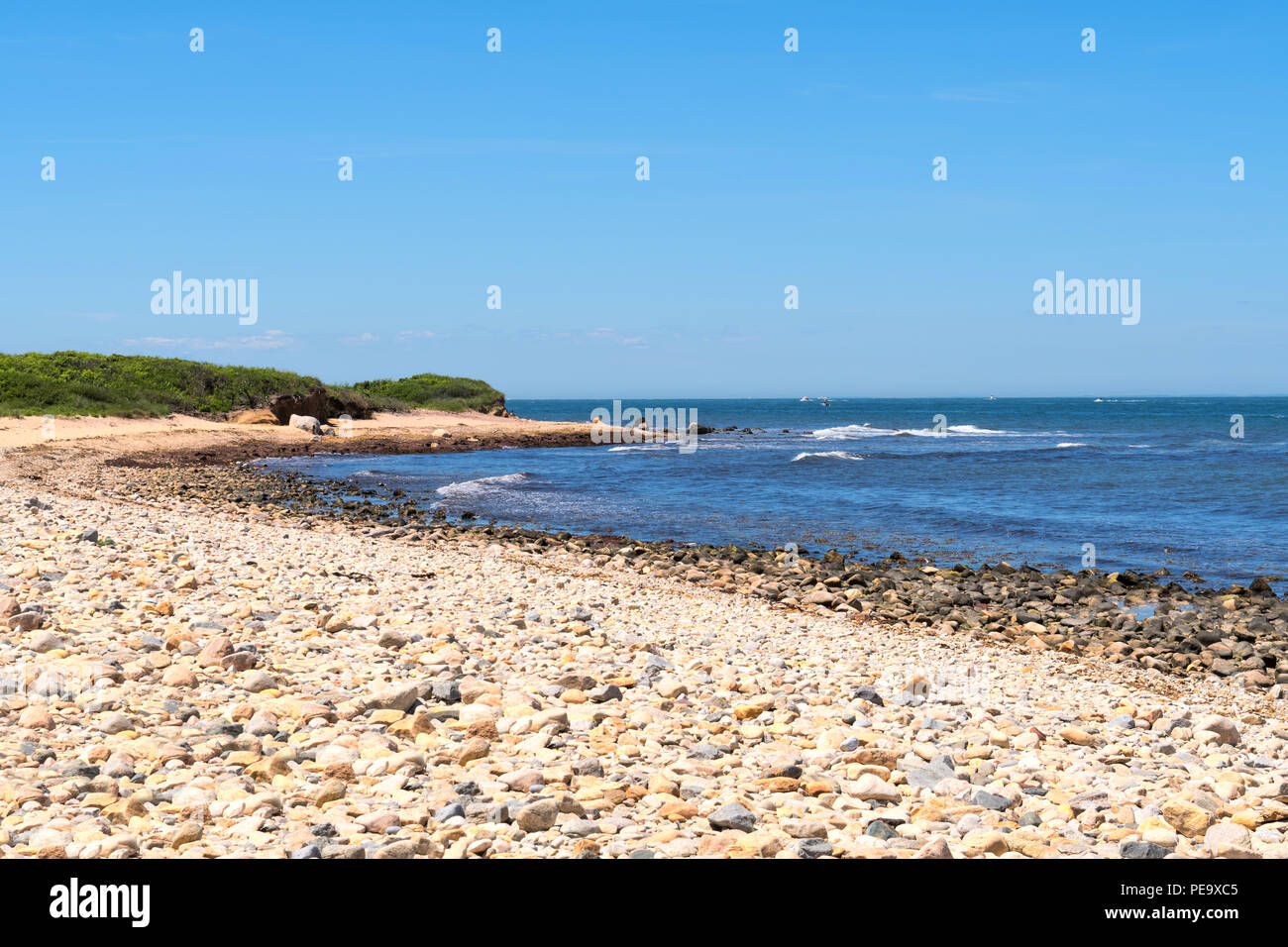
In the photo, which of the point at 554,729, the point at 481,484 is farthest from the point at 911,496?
the point at 554,729

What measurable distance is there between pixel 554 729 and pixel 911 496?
2371 centimetres

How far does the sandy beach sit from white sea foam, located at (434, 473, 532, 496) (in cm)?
1705

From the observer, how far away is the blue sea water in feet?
62.6

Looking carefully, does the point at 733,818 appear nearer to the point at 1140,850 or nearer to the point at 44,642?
the point at 1140,850

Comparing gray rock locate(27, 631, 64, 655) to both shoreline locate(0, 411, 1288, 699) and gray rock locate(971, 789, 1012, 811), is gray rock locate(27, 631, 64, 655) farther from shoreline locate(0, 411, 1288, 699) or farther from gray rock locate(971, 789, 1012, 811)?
shoreline locate(0, 411, 1288, 699)

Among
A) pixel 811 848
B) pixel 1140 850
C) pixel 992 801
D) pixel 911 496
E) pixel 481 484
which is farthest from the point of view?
pixel 481 484

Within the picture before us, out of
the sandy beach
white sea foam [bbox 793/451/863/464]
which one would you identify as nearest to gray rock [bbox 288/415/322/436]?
white sea foam [bbox 793/451/863/464]

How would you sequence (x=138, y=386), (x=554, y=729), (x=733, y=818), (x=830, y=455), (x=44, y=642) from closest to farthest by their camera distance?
(x=733, y=818)
(x=554, y=729)
(x=44, y=642)
(x=830, y=455)
(x=138, y=386)

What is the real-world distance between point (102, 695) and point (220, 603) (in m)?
3.09

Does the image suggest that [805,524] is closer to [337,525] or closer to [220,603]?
[337,525]

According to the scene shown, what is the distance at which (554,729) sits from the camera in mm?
5938

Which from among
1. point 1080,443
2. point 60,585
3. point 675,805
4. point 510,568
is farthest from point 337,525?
point 1080,443

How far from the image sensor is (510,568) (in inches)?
553

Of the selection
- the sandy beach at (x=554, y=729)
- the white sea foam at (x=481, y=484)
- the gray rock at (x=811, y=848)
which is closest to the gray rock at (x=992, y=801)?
the sandy beach at (x=554, y=729)
